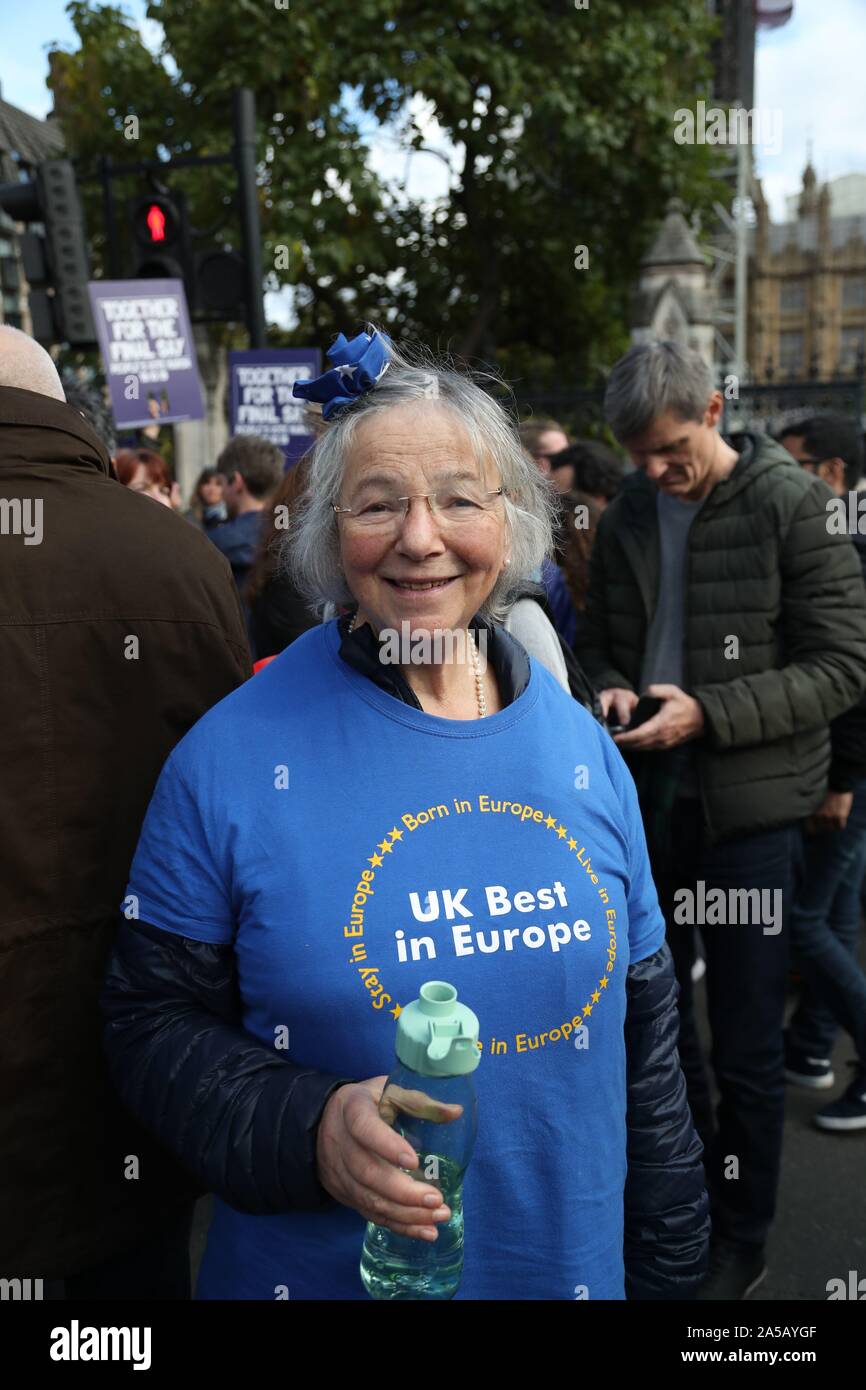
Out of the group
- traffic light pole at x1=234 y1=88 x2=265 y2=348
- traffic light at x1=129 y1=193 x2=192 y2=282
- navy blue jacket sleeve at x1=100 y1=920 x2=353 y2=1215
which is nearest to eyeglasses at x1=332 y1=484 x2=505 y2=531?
navy blue jacket sleeve at x1=100 y1=920 x2=353 y2=1215

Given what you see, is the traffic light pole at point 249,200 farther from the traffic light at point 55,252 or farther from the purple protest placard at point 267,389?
the traffic light at point 55,252

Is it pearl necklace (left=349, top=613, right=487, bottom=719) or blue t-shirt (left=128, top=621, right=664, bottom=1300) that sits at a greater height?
pearl necklace (left=349, top=613, right=487, bottom=719)

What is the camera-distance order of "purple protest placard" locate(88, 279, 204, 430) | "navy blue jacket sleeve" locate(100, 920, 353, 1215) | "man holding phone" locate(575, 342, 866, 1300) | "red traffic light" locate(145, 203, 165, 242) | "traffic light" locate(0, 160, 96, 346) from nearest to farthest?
"navy blue jacket sleeve" locate(100, 920, 353, 1215)
"man holding phone" locate(575, 342, 866, 1300)
"purple protest placard" locate(88, 279, 204, 430)
"traffic light" locate(0, 160, 96, 346)
"red traffic light" locate(145, 203, 165, 242)

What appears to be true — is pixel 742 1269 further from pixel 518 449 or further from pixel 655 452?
pixel 518 449

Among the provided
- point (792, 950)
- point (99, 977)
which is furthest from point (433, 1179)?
point (792, 950)

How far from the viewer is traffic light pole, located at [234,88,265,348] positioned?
23.9 ft

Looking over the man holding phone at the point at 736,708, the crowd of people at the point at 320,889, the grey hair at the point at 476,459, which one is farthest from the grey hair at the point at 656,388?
the grey hair at the point at 476,459

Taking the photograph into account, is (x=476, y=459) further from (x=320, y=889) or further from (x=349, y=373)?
(x=320, y=889)

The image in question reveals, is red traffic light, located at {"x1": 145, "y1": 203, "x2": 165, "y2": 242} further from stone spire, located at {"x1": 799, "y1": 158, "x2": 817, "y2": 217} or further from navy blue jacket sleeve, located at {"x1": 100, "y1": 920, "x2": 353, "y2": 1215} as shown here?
stone spire, located at {"x1": 799, "y1": 158, "x2": 817, "y2": 217}

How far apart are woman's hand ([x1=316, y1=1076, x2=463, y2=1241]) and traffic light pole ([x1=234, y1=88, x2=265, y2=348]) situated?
6.93 meters

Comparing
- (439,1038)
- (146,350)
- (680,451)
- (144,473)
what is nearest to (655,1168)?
(439,1038)

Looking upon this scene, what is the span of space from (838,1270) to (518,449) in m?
2.47

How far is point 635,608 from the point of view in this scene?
10.3 feet

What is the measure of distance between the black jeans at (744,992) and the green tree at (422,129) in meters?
11.0
